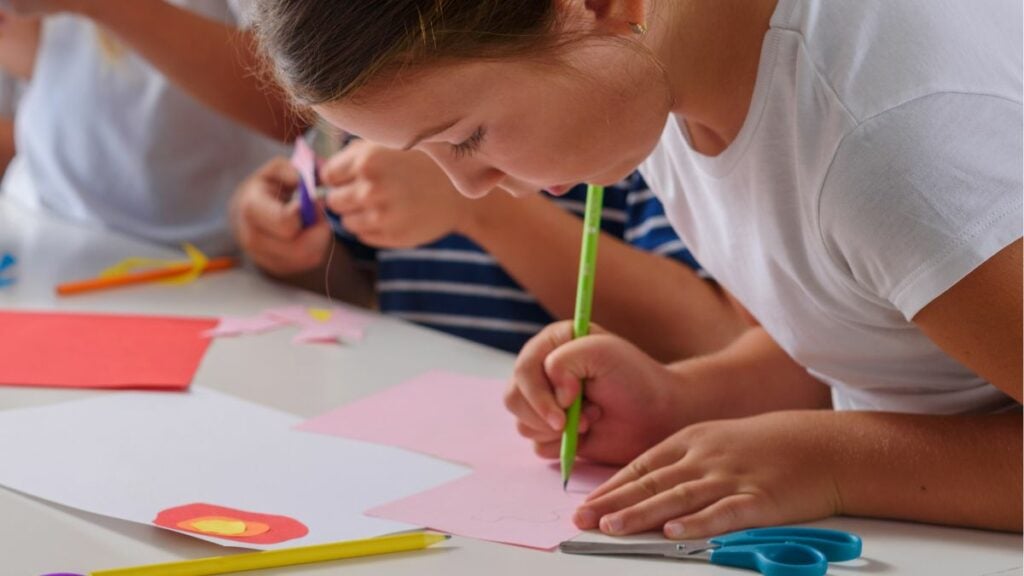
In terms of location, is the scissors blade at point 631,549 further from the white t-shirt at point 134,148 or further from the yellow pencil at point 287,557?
the white t-shirt at point 134,148

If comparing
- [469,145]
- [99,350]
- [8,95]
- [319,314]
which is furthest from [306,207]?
[8,95]

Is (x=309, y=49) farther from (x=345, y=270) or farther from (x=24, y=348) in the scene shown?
(x=345, y=270)

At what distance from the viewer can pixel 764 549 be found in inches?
25.4

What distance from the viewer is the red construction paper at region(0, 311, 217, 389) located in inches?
36.8

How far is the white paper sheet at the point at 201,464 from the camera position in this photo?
28.2 inches

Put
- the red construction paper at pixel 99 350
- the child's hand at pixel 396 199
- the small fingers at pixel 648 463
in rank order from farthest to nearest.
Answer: the child's hand at pixel 396 199, the red construction paper at pixel 99 350, the small fingers at pixel 648 463

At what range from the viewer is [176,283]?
1.22 m

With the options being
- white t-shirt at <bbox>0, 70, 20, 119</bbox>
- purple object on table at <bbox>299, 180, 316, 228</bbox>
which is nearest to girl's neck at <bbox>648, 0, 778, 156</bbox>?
purple object on table at <bbox>299, 180, 316, 228</bbox>

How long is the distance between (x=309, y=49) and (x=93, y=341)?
475mm

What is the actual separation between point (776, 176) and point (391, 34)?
0.24m

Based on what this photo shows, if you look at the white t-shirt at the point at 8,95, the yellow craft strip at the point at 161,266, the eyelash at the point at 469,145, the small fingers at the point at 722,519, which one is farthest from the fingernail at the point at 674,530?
the white t-shirt at the point at 8,95

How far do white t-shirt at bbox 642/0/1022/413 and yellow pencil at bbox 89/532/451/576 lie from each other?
27 centimetres

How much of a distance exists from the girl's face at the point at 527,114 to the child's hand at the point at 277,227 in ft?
1.70

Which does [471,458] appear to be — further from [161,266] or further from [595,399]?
[161,266]
